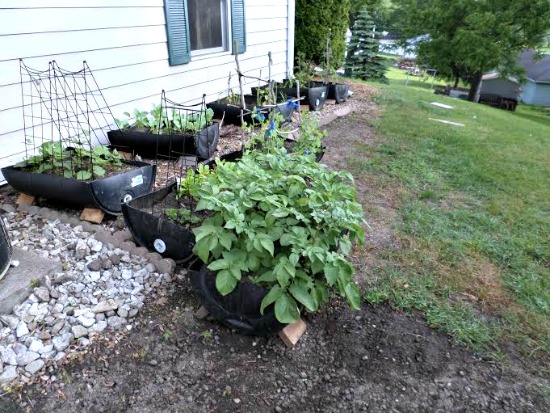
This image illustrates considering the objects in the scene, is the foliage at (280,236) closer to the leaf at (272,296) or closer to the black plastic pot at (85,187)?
the leaf at (272,296)

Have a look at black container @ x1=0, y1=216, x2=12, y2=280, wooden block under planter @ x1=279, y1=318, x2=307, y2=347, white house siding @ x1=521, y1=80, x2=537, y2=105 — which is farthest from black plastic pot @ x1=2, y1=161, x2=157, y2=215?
white house siding @ x1=521, y1=80, x2=537, y2=105

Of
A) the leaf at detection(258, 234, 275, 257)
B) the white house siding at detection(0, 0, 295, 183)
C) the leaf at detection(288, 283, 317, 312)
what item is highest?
the white house siding at detection(0, 0, 295, 183)

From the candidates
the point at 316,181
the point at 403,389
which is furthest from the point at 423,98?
the point at 403,389

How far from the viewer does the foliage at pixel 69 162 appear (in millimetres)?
2619

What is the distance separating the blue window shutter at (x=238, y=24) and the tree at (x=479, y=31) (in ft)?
46.7

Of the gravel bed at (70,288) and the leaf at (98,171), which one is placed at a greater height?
the leaf at (98,171)

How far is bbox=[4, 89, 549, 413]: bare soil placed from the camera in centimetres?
153

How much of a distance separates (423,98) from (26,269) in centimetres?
813

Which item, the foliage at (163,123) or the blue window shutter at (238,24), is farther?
the blue window shutter at (238,24)

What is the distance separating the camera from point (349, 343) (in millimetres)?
1836

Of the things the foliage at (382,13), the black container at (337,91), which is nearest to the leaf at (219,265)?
the black container at (337,91)

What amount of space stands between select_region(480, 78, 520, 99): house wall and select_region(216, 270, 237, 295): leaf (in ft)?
102

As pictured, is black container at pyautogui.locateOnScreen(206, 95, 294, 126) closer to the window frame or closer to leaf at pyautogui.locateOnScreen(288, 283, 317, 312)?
the window frame

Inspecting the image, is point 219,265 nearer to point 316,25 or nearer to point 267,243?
point 267,243
